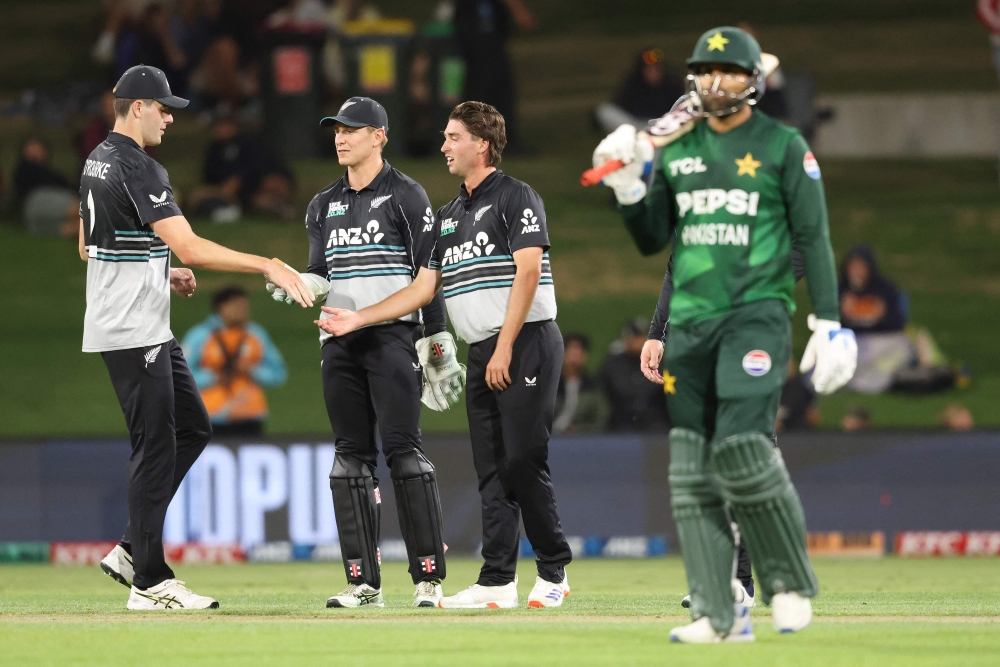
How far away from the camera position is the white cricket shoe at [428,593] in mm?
7672

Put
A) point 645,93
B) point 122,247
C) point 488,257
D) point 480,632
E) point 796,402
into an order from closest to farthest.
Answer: point 480,632 < point 122,247 < point 488,257 < point 796,402 < point 645,93

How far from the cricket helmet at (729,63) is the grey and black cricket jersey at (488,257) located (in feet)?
5.68

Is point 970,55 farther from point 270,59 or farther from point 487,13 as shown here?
point 270,59

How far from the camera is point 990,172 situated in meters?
22.4

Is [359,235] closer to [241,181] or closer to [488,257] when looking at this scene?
[488,257]

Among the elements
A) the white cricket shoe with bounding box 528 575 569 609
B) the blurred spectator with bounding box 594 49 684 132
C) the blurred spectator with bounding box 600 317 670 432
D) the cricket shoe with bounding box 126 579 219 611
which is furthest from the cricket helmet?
the blurred spectator with bounding box 594 49 684 132

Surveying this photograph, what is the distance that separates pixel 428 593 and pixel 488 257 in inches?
65.1

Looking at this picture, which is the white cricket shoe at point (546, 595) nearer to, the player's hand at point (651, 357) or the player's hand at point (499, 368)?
the player's hand at point (499, 368)

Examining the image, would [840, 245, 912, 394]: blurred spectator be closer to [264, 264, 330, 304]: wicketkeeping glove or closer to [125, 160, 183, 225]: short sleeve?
[264, 264, 330, 304]: wicketkeeping glove

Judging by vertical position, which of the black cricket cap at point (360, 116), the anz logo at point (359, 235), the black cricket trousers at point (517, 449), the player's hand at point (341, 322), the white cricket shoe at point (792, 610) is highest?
the black cricket cap at point (360, 116)

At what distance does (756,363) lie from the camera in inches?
232

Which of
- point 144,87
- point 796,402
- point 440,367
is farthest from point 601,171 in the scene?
point 796,402

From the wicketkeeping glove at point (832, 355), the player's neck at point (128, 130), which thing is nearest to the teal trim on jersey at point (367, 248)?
the player's neck at point (128, 130)

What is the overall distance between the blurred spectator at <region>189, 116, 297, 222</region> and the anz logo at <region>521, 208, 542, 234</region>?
39.6 feet
